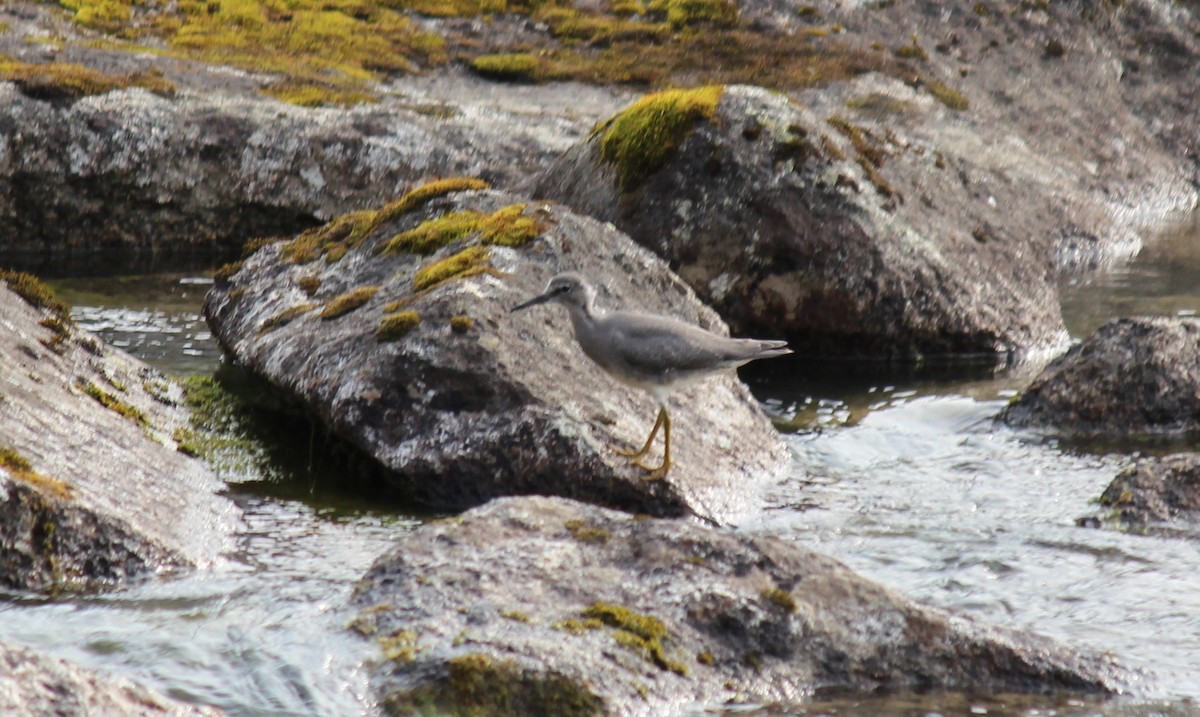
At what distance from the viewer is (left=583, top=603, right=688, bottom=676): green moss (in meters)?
7.11

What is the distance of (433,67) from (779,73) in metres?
7.67

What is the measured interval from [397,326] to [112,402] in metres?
2.35

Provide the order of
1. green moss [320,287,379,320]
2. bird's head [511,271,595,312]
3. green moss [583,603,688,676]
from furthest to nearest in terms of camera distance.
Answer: green moss [320,287,379,320] → bird's head [511,271,595,312] → green moss [583,603,688,676]

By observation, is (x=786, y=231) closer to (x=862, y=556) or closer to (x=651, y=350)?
(x=651, y=350)

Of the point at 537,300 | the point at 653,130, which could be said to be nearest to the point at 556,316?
the point at 537,300

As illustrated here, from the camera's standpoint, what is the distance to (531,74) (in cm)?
3002

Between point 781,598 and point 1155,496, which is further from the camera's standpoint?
point 1155,496

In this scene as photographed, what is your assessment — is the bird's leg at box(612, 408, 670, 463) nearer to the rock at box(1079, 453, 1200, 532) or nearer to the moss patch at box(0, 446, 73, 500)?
the rock at box(1079, 453, 1200, 532)

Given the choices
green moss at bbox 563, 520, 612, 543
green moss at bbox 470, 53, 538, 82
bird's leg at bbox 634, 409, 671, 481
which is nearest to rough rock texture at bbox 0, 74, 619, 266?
green moss at bbox 470, 53, 538, 82

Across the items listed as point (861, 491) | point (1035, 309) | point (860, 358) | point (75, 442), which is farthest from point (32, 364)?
point (1035, 309)

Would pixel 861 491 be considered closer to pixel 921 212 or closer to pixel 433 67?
pixel 921 212

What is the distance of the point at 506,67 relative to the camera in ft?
98.8

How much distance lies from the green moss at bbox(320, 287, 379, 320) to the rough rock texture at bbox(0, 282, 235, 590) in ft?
5.29

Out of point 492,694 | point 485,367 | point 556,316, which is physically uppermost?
point 556,316
